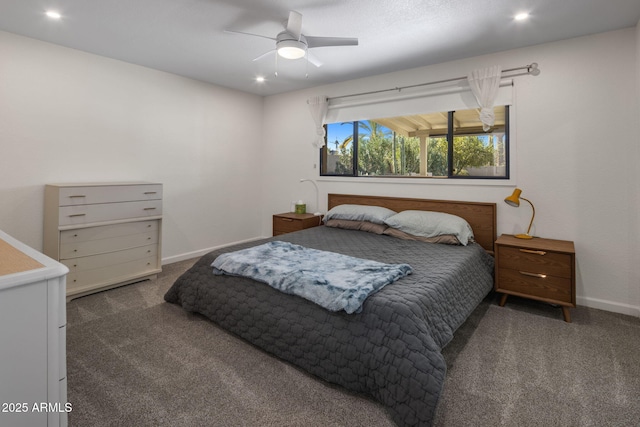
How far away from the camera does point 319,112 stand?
4.61 meters

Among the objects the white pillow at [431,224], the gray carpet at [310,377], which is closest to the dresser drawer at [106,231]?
the gray carpet at [310,377]

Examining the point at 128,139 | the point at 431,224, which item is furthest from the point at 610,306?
the point at 128,139

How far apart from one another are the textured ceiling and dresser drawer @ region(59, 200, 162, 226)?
156 centimetres

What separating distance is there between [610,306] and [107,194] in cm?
476

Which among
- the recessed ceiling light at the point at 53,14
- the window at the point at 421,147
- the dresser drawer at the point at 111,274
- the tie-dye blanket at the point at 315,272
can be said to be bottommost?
the dresser drawer at the point at 111,274

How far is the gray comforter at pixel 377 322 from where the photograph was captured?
163 centimetres

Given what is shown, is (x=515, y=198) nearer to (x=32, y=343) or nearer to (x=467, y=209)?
(x=467, y=209)

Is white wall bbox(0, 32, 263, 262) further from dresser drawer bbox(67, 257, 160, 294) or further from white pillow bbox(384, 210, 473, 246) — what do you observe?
white pillow bbox(384, 210, 473, 246)

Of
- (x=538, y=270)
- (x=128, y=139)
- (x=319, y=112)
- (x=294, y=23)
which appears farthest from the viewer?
(x=319, y=112)

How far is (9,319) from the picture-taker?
40.9 inches

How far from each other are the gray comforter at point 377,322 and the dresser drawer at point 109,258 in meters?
0.93

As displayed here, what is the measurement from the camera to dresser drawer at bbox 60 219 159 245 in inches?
120

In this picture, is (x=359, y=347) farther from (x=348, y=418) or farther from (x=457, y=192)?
(x=457, y=192)

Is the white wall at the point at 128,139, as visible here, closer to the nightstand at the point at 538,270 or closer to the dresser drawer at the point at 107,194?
the dresser drawer at the point at 107,194
